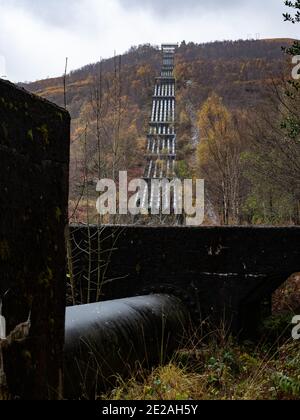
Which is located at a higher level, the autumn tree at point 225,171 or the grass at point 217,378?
the autumn tree at point 225,171

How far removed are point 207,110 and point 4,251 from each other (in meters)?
41.0

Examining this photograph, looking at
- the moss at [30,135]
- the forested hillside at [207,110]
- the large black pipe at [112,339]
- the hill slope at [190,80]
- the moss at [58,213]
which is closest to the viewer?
the moss at [30,135]

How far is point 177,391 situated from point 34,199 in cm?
189

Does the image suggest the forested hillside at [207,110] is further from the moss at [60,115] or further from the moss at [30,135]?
the moss at [30,135]

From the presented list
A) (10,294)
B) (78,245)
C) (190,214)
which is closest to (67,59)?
(78,245)

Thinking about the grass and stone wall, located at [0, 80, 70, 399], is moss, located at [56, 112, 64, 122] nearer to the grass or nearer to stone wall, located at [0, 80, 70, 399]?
stone wall, located at [0, 80, 70, 399]

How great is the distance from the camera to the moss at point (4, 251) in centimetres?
177

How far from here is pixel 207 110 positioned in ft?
137

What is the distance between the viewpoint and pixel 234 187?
1589 centimetres

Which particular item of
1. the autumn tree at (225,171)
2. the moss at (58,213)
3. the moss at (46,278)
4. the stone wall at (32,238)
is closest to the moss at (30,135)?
the stone wall at (32,238)

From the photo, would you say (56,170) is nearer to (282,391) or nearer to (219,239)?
(282,391)

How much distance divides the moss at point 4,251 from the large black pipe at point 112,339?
117cm

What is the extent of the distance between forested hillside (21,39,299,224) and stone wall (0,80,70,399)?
4.90m

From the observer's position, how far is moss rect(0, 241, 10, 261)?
1.77 m
